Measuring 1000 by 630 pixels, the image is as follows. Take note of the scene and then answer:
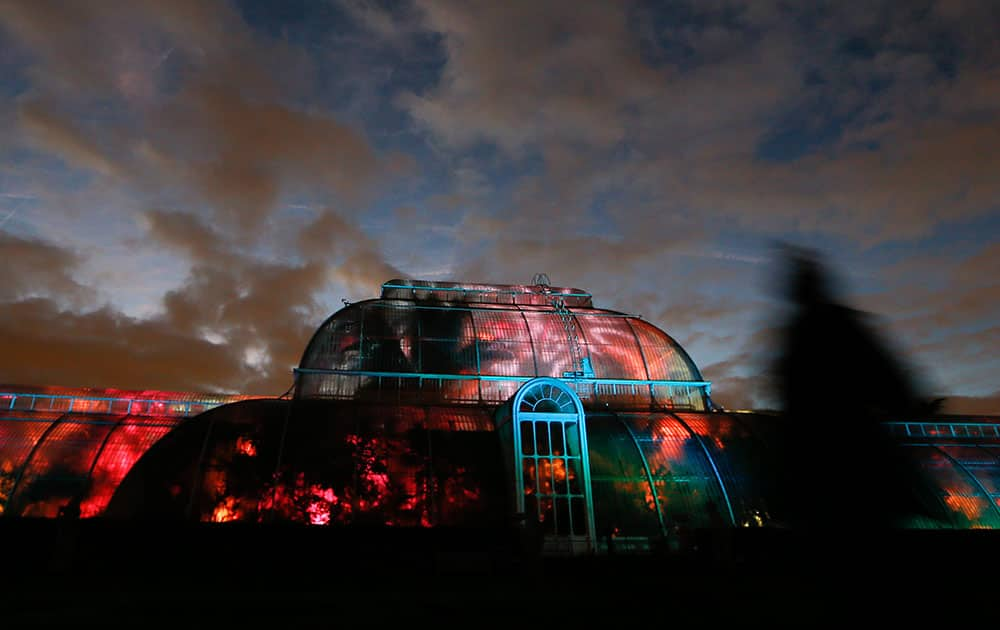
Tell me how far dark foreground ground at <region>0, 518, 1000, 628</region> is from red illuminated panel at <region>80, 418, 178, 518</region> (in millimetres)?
8477

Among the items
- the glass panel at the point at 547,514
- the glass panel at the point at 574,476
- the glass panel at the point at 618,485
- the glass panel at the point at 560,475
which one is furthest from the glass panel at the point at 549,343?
the glass panel at the point at 547,514

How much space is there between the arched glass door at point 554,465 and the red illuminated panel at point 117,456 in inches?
701

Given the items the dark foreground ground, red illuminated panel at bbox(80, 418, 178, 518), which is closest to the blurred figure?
the dark foreground ground

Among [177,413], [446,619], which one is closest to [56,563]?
[446,619]

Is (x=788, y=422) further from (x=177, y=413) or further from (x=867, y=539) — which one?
(x=177, y=413)

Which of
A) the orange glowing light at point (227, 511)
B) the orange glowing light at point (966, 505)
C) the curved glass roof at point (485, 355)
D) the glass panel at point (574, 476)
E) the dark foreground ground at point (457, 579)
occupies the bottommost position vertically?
the dark foreground ground at point (457, 579)

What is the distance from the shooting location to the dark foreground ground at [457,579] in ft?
26.6

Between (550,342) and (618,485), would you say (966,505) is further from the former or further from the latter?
(550,342)

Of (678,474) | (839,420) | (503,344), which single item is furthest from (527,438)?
(839,420)

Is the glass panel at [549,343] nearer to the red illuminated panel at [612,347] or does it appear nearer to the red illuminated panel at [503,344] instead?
the red illuminated panel at [503,344]

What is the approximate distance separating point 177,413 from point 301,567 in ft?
59.3

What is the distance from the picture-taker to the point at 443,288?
38625 millimetres

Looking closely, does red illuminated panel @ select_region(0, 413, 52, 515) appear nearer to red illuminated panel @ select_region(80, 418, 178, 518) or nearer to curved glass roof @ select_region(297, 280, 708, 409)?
red illuminated panel @ select_region(80, 418, 178, 518)

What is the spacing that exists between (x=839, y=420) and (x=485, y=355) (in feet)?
83.4
